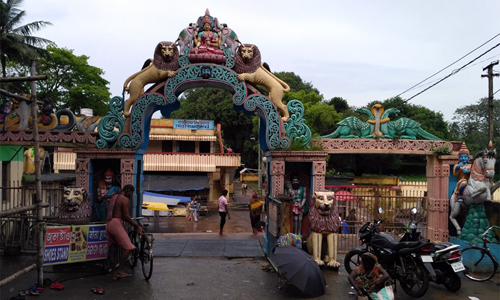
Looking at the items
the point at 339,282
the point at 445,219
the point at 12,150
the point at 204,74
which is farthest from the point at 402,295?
the point at 12,150

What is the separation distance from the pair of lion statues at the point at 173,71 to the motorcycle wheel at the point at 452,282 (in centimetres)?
456

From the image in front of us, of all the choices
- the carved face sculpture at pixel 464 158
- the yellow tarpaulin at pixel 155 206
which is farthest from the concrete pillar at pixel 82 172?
the yellow tarpaulin at pixel 155 206

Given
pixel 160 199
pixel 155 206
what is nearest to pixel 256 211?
pixel 155 206

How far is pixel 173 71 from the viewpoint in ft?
31.3

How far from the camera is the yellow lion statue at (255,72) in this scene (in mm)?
9648

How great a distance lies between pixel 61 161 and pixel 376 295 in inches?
995

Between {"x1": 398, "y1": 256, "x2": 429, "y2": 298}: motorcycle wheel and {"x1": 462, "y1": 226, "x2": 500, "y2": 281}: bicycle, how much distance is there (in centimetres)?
188

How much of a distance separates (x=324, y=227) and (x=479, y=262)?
3095mm

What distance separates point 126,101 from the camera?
962 cm

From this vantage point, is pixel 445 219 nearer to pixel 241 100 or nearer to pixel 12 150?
pixel 241 100

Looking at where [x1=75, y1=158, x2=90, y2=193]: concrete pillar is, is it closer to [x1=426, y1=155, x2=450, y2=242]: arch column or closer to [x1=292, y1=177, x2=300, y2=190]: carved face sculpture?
[x1=292, y1=177, x2=300, y2=190]: carved face sculpture

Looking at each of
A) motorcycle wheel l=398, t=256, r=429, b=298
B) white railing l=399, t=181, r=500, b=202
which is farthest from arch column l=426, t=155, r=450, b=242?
motorcycle wheel l=398, t=256, r=429, b=298

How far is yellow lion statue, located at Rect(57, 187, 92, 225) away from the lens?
8719mm

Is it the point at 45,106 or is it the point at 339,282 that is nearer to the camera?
the point at 339,282
